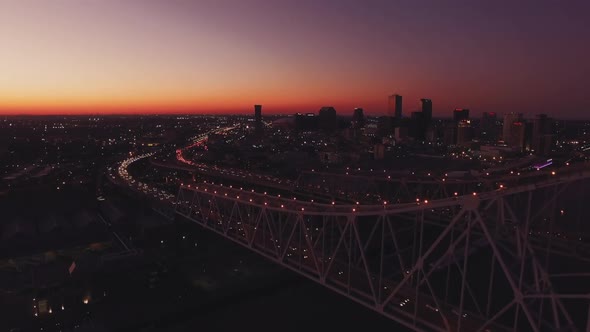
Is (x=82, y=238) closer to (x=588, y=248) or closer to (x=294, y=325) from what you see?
(x=294, y=325)

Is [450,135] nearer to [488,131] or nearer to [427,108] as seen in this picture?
[488,131]

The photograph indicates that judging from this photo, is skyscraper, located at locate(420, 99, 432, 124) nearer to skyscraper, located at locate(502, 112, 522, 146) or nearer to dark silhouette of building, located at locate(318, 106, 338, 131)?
skyscraper, located at locate(502, 112, 522, 146)

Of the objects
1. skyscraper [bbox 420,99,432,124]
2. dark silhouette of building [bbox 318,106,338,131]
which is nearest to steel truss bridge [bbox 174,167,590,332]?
skyscraper [bbox 420,99,432,124]

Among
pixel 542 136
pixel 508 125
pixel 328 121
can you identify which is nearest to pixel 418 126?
pixel 508 125

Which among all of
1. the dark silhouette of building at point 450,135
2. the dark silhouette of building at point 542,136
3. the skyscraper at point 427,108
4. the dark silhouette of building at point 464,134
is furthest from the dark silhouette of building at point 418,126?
the dark silhouette of building at point 542,136

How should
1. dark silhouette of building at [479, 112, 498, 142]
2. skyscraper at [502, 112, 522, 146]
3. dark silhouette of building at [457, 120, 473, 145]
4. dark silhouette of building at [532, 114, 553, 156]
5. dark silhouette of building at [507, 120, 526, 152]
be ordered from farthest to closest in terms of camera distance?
dark silhouette of building at [479, 112, 498, 142] → skyscraper at [502, 112, 522, 146] → dark silhouette of building at [457, 120, 473, 145] → dark silhouette of building at [507, 120, 526, 152] → dark silhouette of building at [532, 114, 553, 156]

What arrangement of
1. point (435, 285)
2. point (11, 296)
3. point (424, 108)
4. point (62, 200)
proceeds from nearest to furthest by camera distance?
point (11, 296)
point (435, 285)
point (62, 200)
point (424, 108)

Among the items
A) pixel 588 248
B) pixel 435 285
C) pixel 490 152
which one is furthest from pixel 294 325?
pixel 490 152
